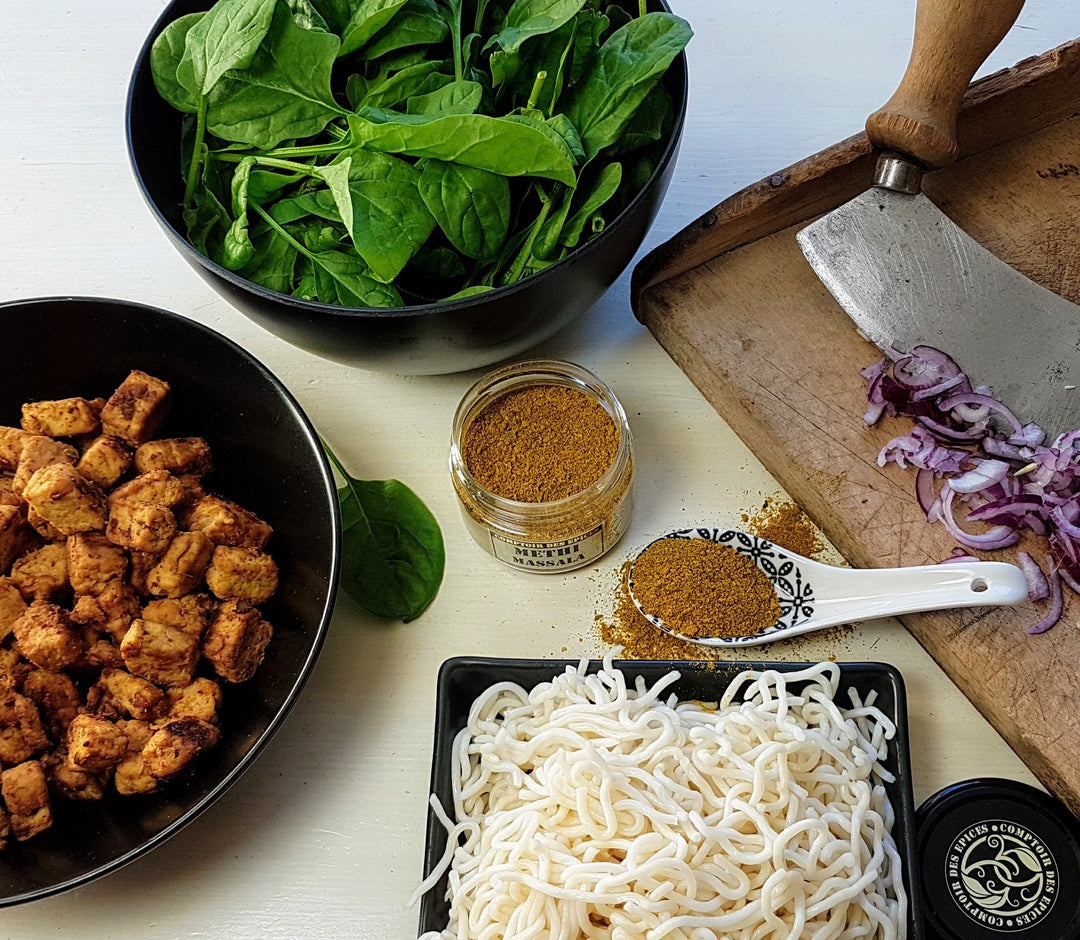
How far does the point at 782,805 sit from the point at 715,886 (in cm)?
12

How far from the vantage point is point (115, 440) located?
4.42 feet

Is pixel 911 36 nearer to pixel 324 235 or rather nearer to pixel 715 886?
pixel 324 235

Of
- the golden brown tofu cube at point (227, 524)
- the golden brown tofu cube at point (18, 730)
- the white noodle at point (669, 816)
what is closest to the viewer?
the white noodle at point (669, 816)

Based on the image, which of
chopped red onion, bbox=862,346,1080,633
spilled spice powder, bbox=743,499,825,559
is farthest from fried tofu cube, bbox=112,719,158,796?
chopped red onion, bbox=862,346,1080,633

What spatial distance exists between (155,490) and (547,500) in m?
0.46

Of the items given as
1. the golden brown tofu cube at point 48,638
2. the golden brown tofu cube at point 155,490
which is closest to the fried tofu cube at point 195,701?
the golden brown tofu cube at point 48,638

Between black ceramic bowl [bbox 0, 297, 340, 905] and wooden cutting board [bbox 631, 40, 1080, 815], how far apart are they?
0.52 meters

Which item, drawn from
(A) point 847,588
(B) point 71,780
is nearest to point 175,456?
(B) point 71,780

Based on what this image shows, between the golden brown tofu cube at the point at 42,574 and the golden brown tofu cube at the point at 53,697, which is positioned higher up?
the golden brown tofu cube at the point at 42,574

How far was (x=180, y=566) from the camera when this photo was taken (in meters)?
1.26

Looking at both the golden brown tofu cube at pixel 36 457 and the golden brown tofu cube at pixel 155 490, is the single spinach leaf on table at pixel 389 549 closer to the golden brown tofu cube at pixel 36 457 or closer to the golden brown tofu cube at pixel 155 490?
the golden brown tofu cube at pixel 155 490

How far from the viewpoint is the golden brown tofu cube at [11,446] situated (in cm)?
134

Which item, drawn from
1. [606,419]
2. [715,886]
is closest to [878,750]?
[715,886]

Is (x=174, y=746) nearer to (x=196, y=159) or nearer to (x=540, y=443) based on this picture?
(x=540, y=443)
